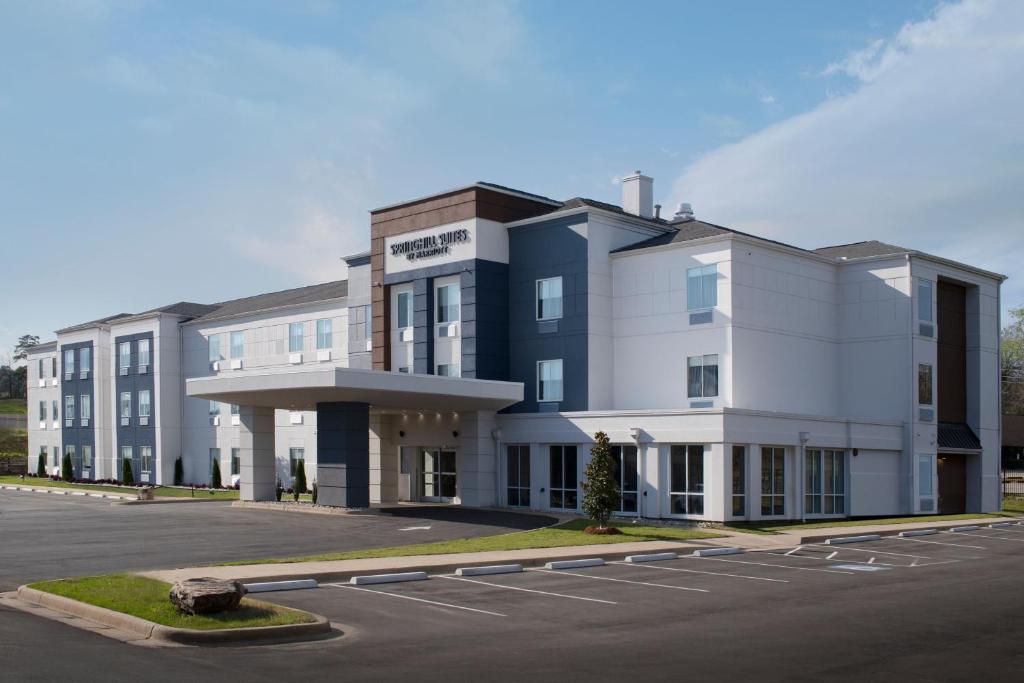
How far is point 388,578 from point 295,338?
3504 cm

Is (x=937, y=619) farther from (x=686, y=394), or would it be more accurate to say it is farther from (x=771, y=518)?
(x=686, y=394)

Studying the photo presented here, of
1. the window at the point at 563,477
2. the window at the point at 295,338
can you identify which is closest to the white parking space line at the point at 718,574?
the window at the point at 563,477

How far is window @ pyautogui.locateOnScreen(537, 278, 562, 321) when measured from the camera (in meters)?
38.9

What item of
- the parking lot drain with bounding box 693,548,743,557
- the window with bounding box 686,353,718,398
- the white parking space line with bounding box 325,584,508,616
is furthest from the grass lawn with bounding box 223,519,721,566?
the window with bounding box 686,353,718,398

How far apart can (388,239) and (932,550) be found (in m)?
25.0

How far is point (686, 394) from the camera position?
121 ft

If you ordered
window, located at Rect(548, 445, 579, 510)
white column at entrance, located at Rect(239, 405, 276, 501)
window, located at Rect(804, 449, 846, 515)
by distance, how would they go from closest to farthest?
window, located at Rect(804, 449, 846, 515) → window, located at Rect(548, 445, 579, 510) → white column at entrance, located at Rect(239, 405, 276, 501)

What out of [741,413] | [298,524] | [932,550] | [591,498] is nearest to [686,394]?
[741,413]

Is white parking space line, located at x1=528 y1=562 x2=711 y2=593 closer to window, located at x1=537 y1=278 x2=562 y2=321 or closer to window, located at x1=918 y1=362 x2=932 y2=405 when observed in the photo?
window, located at x1=537 y1=278 x2=562 y2=321

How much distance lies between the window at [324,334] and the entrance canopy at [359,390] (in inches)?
404

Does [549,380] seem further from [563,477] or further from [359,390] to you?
[359,390]

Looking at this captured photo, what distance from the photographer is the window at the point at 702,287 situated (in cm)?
3634

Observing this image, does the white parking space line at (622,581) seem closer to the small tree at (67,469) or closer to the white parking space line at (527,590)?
the white parking space line at (527,590)

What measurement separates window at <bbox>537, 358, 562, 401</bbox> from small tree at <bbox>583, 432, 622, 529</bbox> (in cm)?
862
